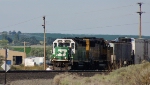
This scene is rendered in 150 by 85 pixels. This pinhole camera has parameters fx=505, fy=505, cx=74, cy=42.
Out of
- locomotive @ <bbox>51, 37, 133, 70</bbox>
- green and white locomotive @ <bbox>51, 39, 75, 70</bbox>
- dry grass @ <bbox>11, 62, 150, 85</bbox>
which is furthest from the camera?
locomotive @ <bbox>51, 37, 133, 70</bbox>

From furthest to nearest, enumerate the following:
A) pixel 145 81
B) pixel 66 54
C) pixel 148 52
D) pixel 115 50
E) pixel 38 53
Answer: pixel 38 53 → pixel 148 52 → pixel 115 50 → pixel 66 54 → pixel 145 81

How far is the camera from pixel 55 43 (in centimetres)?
4744

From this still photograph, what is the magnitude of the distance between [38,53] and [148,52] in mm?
105841

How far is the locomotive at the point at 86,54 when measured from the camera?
46781mm

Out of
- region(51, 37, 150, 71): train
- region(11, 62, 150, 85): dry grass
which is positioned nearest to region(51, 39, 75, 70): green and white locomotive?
region(51, 37, 150, 71): train

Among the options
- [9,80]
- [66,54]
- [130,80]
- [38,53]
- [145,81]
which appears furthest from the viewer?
[38,53]

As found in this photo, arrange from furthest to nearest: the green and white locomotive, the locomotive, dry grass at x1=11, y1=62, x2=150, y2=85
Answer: the locomotive < the green and white locomotive < dry grass at x1=11, y1=62, x2=150, y2=85

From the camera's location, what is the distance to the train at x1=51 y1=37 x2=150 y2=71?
154ft

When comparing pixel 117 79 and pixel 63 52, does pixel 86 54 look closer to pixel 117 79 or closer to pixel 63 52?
pixel 63 52

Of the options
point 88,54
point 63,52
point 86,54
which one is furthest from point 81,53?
point 63,52

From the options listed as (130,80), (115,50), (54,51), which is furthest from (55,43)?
(130,80)

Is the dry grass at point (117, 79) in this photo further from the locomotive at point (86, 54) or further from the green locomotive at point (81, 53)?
the green locomotive at point (81, 53)

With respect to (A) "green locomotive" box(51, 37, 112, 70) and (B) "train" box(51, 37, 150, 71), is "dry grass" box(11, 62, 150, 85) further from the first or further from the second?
(A) "green locomotive" box(51, 37, 112, 70)

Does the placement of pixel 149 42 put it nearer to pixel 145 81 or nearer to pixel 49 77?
pixel 49 77
